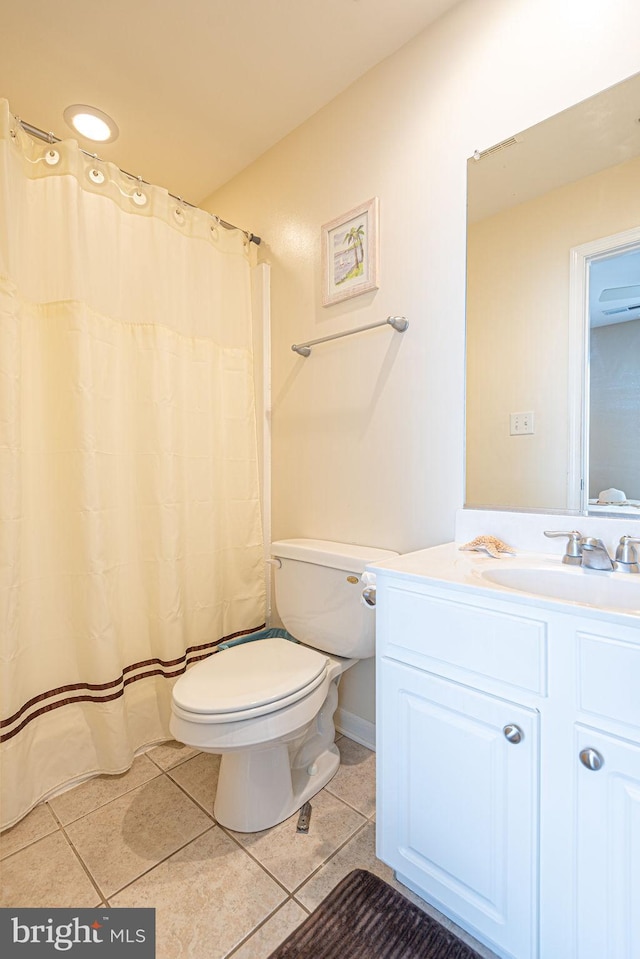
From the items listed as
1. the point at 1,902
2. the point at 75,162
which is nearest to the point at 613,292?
the point at 75,162

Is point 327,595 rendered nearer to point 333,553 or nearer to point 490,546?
point 333,553

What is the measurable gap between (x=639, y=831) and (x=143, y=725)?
4.98 ft

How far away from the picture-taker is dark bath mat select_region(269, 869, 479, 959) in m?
0.93

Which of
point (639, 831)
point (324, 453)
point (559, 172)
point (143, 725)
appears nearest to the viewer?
point (639, 831)

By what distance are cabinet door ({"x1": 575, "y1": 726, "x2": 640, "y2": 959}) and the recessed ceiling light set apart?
2.41m

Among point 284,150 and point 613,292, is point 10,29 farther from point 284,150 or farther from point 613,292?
point 613,292

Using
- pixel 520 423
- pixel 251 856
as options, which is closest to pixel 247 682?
pixel 251 856

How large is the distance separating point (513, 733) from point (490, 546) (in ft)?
1.52

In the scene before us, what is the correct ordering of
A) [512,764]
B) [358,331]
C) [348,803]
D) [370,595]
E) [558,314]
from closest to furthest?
[512,764], [370,595], [558,314], [348,803], [358,331]

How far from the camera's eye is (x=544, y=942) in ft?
2.63

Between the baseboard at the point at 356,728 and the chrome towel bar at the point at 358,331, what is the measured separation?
1.38m

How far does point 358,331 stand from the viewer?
5.12ft

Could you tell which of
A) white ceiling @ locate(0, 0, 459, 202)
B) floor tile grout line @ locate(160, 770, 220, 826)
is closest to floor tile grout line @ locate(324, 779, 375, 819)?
floor tile grout line @ locate(160, 770, 220, 826)

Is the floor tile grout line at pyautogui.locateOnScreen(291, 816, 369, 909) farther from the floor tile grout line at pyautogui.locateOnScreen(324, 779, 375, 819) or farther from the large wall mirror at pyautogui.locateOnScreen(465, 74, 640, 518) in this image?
the large wall mirror at pyautogui.locateOnScreen(465, 74, 640, 518)
